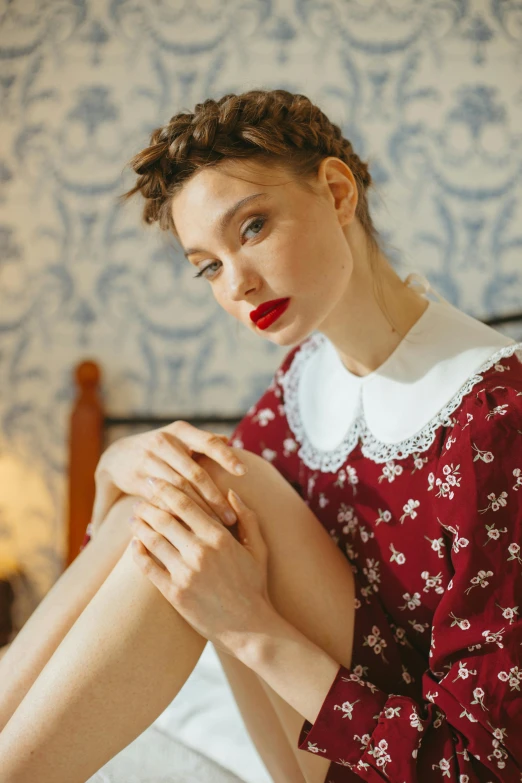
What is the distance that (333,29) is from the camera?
5.99 ft

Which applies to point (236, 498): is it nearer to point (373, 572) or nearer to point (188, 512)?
point (188, 512)

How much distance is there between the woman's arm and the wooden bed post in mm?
889

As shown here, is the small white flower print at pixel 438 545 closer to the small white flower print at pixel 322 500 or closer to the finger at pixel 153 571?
the small white flower print at pixel 322 500

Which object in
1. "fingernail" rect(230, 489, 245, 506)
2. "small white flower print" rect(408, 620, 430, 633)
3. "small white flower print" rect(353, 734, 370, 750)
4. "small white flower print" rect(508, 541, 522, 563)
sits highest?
"fingernail" rect(230, 489, 245, 506)

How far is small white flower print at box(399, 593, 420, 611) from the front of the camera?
1039 mm

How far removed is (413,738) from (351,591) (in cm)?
24

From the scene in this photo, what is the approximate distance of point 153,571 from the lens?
Result: 35.9 inches

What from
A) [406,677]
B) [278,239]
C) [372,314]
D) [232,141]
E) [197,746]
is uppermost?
[232,141]

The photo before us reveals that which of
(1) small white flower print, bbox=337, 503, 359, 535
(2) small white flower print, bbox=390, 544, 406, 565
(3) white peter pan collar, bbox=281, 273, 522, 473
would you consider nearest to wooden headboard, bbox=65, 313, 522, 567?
(3) white peter pan collar, bbox=281, 273, 522, 473

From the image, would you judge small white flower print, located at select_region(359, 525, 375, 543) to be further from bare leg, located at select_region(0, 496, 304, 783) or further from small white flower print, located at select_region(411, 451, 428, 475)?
bare leg, located at select_region(0, 496, 304, 783)

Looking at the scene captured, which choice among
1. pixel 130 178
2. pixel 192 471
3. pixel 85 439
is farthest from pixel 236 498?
pixel 130 178

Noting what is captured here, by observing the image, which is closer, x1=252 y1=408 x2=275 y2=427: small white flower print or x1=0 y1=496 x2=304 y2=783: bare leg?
x1=0 y1=496 x2=304 y2=783: bare leg

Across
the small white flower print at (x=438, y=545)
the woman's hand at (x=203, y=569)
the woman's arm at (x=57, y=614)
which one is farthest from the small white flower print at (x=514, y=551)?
the woman's arm at (x=57, y=614)

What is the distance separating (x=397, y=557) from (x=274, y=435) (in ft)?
1.25
